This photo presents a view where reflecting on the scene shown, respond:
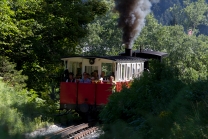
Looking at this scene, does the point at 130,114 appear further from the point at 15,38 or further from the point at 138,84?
the point at 15,38

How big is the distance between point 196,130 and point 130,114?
13.1 ft

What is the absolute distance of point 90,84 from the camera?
632 inches

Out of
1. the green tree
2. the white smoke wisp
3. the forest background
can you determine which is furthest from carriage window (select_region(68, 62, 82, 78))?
the white smoke wisp

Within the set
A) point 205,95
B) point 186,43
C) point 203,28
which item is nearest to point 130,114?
point 205,95

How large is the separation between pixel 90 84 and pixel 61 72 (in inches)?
282

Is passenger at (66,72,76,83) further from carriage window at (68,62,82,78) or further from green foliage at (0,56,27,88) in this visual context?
green foliage at (0,56,27,88)

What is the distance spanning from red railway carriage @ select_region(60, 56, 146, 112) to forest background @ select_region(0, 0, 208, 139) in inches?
47.5

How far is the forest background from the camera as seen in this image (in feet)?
28.0

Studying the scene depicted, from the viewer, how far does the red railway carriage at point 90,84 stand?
52.6 ft

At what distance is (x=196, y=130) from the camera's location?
283 inches

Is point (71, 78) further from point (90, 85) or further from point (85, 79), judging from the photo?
point (90, 85)

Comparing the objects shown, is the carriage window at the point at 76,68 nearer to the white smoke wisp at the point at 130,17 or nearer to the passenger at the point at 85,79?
the passenger at the point at 85,79

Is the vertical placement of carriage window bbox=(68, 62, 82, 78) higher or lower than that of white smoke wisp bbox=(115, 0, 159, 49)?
lower

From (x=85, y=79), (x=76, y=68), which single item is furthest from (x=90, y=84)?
(x=76, y=68)
